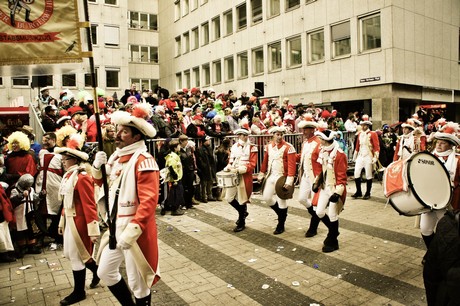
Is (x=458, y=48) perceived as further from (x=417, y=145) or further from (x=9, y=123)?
(x=9, y=123)

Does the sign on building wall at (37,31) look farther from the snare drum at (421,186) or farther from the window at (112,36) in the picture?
the window at (112,36)

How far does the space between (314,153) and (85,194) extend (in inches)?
169

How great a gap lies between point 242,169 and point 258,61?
2305 centimetres

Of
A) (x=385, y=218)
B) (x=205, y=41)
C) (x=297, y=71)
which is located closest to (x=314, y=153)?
(x=385, y=218)

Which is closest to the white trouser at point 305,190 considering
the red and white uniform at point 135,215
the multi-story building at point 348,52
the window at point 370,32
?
the red and white uniform at point 135,215

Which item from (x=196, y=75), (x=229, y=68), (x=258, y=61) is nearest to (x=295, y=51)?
(x=258, y=61)

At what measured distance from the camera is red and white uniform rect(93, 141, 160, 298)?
3.81 m

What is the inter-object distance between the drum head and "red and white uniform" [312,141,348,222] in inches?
64.9

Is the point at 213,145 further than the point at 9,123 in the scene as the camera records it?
No

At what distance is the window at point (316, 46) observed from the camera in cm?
2474

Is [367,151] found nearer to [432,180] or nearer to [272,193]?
[272,193]

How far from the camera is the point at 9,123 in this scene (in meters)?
18.1

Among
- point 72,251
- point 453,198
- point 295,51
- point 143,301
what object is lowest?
point 143,301

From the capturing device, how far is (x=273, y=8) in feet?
92.4
